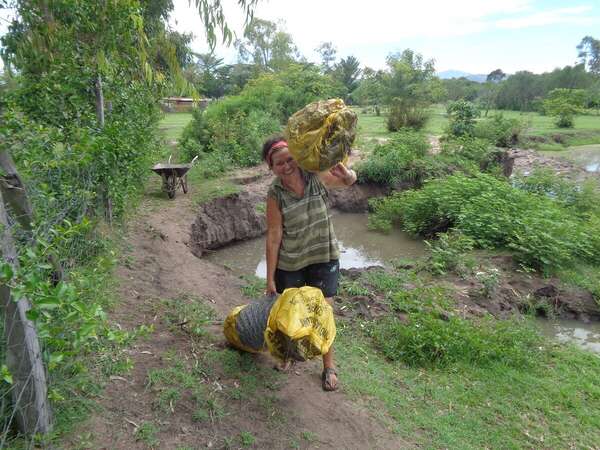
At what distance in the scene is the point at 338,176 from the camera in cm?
271

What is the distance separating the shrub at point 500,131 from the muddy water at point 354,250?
9355 millimetres

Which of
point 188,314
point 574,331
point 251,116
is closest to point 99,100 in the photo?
point 188,314

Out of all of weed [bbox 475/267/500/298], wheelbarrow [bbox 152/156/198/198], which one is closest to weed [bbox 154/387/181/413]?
weed [bbox 475/267/500/298]

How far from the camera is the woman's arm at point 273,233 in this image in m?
2.71

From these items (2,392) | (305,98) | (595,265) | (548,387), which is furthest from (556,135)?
(2,392)

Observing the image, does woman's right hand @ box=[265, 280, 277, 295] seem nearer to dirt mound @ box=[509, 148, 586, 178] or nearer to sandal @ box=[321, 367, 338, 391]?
sandal @ box=[321, 367, 338, 391]

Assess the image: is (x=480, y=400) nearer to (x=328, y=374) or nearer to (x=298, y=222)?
(x=328, y=374)

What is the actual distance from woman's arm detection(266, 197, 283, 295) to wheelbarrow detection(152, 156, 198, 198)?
5.27 m

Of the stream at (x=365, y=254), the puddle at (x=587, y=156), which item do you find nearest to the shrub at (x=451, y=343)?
the stream at (x=365, y=254)

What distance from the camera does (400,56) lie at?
18.6 m

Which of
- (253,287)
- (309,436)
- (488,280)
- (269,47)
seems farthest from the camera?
(269,47)

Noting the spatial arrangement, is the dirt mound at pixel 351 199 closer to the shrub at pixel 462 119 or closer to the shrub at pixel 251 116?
the shrub at pixel 251 116

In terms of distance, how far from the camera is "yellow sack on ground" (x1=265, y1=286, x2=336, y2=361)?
2432 millimetres

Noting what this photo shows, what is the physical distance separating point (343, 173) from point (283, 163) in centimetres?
40
